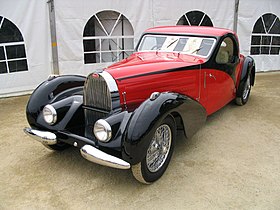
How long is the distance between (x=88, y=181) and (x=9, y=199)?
A: 843mm

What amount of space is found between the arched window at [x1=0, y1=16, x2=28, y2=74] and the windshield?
3595mm

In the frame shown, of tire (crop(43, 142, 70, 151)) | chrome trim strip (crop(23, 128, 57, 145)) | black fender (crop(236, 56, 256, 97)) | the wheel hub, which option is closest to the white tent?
black fender (crop(236, 56, 256, 97))

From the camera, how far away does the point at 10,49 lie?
658cm

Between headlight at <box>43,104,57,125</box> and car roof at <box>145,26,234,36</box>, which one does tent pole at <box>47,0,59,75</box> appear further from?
headlight at <box>43,104,57,125</box>

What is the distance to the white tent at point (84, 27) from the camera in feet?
21.6

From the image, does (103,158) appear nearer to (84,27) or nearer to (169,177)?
(169,177)

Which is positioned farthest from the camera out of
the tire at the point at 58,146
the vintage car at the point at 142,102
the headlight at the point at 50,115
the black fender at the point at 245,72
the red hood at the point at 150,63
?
the black fender at the point at 245,72

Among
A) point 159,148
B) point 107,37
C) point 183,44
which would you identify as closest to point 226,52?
point 183,44

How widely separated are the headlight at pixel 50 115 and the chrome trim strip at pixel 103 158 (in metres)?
0.77

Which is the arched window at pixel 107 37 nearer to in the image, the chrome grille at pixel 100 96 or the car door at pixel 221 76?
the car door at pixel 221 76

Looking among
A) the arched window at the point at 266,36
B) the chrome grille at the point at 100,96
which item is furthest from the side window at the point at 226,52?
the arched window at the point at 266,36

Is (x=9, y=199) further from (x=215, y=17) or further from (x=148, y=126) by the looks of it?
(x=215, y=17)

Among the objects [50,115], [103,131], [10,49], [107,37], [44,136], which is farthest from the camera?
A: [107,37]

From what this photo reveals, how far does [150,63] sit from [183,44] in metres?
0.99
